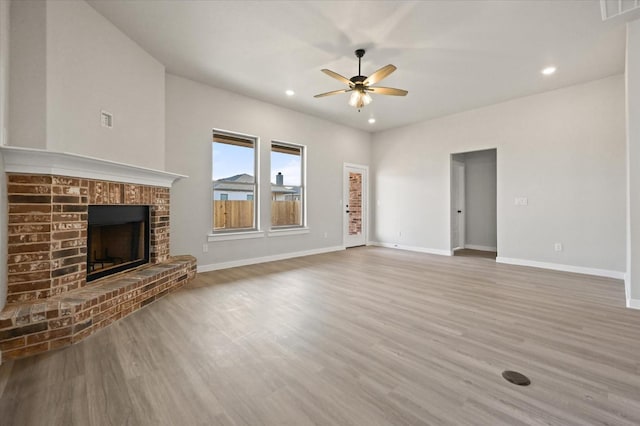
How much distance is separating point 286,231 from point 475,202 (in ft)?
16.3

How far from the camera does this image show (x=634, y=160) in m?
2.84

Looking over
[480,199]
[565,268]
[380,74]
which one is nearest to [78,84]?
[380,74]

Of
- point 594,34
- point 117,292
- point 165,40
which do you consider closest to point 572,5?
point 594,34

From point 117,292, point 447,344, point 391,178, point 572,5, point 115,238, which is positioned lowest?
point 447,344

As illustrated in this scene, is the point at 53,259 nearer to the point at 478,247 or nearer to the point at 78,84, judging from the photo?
the point at 78,84

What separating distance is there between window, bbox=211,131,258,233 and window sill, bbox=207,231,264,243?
132 millimetres

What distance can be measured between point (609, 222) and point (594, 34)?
2.81 meters

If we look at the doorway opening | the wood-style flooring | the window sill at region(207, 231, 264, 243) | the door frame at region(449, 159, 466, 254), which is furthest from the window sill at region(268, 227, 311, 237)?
the door frame at region(449, 159, 466, 254)

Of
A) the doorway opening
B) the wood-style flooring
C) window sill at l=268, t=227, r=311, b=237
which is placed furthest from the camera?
the doorway opening

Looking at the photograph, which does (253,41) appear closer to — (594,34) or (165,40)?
(165,40)

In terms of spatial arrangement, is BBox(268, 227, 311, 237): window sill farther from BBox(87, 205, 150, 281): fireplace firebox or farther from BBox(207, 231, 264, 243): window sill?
BBox(87, 205, 150, 281): fireplace firebox

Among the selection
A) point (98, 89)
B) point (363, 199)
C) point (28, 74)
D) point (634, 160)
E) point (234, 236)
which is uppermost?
point (98, 89)

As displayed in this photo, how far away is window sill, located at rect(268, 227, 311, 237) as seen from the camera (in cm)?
531

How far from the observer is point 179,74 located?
410cm
